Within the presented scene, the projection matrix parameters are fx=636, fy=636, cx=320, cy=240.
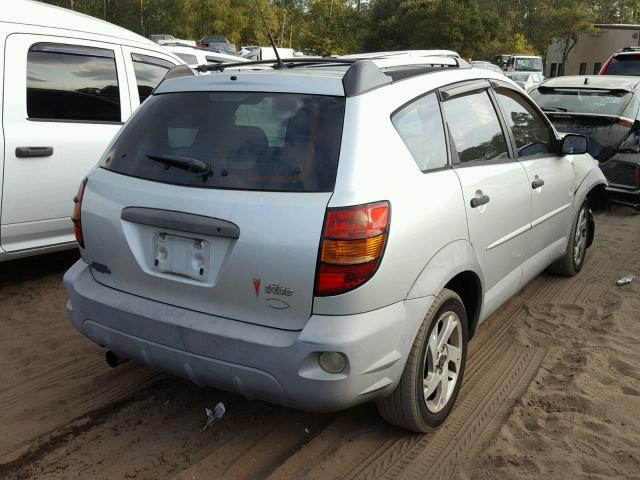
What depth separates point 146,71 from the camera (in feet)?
18.6

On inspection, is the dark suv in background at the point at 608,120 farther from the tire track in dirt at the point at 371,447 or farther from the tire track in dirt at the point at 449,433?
the tire track in dirt at the point at 371,447

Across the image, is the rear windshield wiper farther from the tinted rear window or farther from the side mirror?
the side mirror

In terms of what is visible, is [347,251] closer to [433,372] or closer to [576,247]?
[433,372]

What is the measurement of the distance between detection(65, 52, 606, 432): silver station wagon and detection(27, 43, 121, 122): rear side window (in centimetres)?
183

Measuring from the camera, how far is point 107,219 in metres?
2.94

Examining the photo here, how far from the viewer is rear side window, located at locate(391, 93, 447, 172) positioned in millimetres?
2928

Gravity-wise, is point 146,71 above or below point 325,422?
above

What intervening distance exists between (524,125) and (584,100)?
422 centimetres

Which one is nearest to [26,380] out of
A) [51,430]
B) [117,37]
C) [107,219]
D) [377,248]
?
[51,430]

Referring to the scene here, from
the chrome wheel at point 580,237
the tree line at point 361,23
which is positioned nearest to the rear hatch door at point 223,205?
the chrome wheel at point 580,237

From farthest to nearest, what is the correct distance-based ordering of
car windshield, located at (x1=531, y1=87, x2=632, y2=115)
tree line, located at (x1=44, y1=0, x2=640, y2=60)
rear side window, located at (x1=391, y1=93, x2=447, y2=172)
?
tree line, located at (x1=44, y1=0, x2=640, y2=60) < car windshield, located at (x1=531, y1=87, x2=632, y2=115) < rear side window, located at (x1=391, y1=93, x2=447, y2=172)

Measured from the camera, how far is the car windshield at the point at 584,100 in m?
7.66

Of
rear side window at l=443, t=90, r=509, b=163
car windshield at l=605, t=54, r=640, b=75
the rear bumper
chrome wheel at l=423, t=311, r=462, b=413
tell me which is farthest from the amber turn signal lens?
car windshield at l=605, t=54, r=640, b=75

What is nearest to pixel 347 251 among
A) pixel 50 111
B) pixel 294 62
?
pixel 294 62
